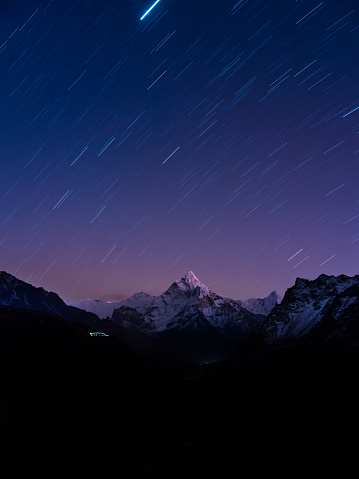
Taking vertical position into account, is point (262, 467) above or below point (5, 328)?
below

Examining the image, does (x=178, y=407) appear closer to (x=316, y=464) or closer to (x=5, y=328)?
(x=316, y=464)

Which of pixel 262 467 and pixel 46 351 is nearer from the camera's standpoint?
pixel 262 467

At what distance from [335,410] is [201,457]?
17.3m

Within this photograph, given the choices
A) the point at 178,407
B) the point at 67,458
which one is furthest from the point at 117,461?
the point at 178,407

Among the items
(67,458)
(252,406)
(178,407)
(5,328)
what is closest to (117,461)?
(67,458)

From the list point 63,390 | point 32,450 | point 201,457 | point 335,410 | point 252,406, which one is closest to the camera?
point 201,457

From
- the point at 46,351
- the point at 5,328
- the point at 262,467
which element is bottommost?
the point at 262,467

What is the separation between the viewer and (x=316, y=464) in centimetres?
2981

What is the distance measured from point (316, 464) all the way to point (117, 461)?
60.8 feet

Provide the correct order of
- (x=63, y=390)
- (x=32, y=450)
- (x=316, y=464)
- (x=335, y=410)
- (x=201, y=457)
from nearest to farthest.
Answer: (x=316, y=464) → (x=201, y=457) → (x=32, y=450) → (x=335, y=410) → (x=63, y=390)

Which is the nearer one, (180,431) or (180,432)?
(180,432)

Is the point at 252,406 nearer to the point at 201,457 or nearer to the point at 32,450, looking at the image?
the point at 201,457

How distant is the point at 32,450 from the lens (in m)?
→ 35.0

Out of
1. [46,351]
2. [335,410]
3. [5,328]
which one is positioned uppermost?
[5,328]
